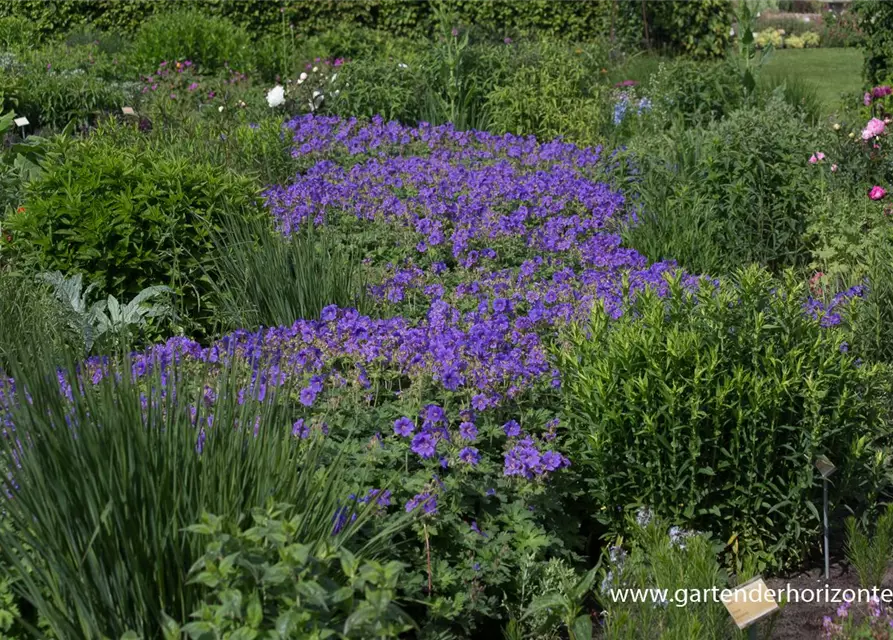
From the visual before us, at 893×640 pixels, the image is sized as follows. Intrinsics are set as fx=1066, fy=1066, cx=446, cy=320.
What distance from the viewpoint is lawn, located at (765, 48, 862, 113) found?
15.1 meters

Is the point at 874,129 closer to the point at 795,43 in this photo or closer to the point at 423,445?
the point at 423,445

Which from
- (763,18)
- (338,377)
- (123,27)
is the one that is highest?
(338,377)

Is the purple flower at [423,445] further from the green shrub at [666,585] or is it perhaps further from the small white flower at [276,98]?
the small white flower at [276,98]

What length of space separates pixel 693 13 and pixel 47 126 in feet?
26.5

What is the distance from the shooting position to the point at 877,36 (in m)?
9.29

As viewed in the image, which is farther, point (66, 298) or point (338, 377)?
point (66, 298)

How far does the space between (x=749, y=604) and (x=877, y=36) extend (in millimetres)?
8124

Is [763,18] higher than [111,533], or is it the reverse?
[111,533]

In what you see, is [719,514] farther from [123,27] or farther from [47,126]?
[123,27]

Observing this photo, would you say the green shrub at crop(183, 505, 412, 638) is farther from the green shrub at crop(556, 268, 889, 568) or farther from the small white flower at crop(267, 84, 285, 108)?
the small white flower at crop(267, 84, 285, 108)

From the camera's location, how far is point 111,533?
2475 millimetres

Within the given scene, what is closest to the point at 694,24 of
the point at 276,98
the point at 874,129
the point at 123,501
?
the point at 276,98

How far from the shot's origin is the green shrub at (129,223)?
16.6 feet

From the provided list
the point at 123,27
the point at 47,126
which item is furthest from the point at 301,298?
the point at 123,27
